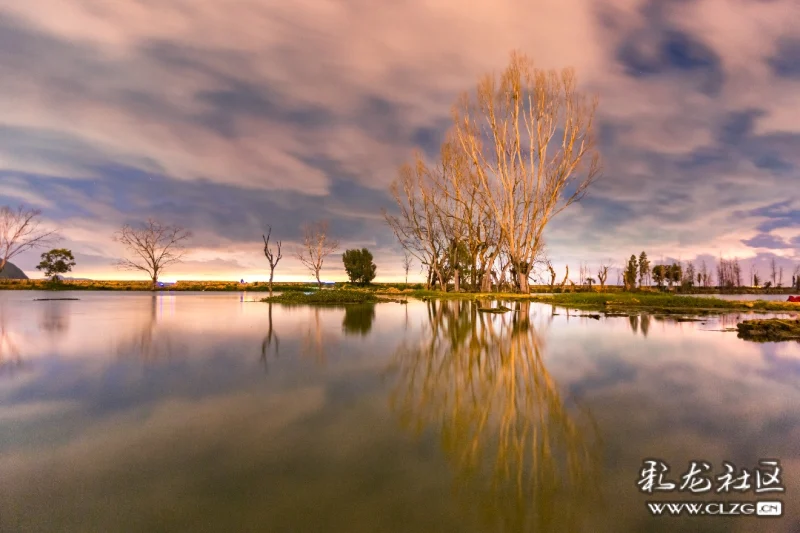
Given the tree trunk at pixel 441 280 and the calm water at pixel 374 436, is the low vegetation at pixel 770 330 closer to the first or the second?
the calm water at pixel 374 436

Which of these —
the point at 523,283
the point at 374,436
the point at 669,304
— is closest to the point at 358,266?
the point at 523,283

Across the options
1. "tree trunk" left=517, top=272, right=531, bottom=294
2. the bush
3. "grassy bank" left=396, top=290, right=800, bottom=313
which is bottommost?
"grassy bank" left=396, top=290, right=800, bottom=313

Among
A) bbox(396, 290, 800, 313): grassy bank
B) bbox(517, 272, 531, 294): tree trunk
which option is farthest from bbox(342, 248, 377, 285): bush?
bbox(396, 290, 800, 313): grassy bank

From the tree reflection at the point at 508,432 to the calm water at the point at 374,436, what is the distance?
0.07 feet

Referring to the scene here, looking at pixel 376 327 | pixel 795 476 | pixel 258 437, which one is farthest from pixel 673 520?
pixel 376 327

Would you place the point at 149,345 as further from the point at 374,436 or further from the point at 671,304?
the point at 671,304

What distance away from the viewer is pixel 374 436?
392 centimetres

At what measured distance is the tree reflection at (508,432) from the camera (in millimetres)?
2709

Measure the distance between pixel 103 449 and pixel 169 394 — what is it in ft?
6.19

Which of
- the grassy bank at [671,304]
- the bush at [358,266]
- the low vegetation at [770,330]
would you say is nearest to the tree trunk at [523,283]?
the grassy bank at [671,304]

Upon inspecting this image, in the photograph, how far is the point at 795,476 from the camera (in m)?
3.34

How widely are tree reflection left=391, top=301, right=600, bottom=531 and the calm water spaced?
22 mm

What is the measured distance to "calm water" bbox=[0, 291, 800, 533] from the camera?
8.60ft

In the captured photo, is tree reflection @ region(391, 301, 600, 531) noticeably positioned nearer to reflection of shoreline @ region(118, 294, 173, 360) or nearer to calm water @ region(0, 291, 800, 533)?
calm water @ region(0, 291, 800, 533)
